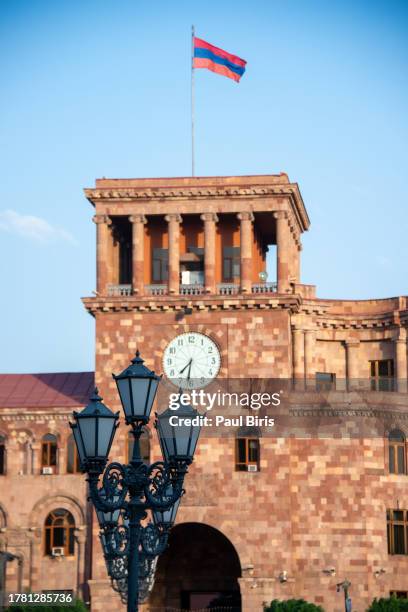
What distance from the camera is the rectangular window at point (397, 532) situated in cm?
6344

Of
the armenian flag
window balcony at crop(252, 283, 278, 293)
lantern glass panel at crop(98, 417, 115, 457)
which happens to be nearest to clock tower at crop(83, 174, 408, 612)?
window balcony at crop(252, 283, 278, 293)

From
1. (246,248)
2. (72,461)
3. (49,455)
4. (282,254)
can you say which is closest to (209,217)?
(246,248)

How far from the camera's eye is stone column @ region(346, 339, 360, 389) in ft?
223

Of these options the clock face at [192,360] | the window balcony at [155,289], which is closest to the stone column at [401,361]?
the clock face at [192,360]

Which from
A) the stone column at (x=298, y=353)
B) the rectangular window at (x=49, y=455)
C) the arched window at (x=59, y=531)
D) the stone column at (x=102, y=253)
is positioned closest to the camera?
the stone column at (x=102, y=253)

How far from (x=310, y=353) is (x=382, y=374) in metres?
3.71

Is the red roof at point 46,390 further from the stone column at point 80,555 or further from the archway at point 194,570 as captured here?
the archway at point 194,570

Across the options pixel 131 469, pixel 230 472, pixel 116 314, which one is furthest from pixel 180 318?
pixel 131 469

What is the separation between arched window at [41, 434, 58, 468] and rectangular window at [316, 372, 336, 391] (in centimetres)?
1243

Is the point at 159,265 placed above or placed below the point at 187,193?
below

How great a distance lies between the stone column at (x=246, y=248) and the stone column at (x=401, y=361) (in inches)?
319

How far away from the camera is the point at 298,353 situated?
67.1 meters

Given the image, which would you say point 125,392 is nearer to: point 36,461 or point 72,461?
point 72,461

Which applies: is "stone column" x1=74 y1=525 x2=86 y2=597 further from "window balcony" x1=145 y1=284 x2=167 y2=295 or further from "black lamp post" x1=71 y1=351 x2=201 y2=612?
"black lamp post" x1=71 y1=351 x2=201 y2=612
